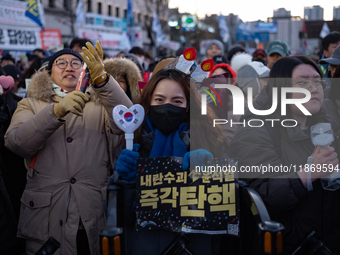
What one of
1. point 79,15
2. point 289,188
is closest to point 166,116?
point 289,188

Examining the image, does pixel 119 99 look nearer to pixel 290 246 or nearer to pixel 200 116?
pixel 200 116

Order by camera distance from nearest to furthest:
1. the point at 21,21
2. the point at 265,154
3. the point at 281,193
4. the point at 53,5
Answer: the point at 281,193
the point at 265,154
the point at 21,21
the point at 53,5

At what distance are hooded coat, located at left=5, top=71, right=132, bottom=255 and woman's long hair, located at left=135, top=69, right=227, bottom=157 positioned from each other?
0.25 m

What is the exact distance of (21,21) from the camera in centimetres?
1018

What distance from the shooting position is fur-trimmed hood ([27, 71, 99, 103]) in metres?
2.53

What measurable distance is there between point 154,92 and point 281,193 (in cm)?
100

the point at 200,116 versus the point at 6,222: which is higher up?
the point at 200,116

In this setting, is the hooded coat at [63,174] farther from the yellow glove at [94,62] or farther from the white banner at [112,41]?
the white banner at [112,41]

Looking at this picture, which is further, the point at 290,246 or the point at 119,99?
the point at 119,99

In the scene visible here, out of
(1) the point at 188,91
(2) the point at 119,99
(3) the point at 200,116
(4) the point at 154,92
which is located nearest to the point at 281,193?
(3) the point at 200,116

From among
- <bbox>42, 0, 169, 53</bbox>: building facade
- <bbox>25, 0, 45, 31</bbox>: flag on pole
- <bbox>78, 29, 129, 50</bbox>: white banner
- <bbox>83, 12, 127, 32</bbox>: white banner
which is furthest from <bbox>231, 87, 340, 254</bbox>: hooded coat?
<bbox>83, 12, 127, 32</bbox>: white banner

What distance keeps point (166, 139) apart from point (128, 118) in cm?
30

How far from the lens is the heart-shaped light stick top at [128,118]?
6.35ft

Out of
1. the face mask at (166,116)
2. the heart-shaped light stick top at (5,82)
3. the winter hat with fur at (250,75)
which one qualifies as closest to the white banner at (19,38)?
the heart-shaped light stick top at (5,82)
